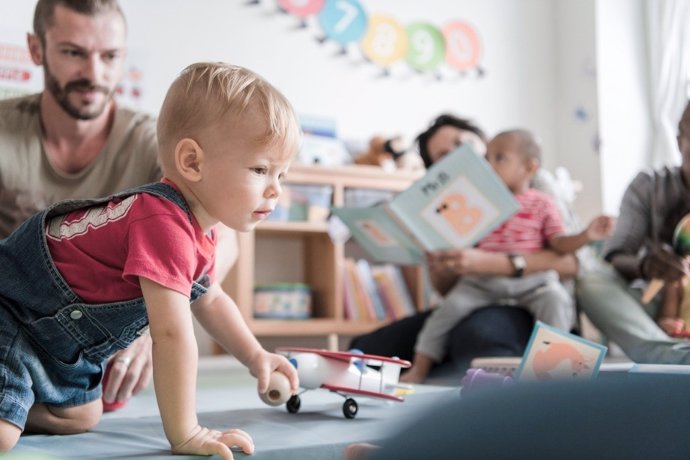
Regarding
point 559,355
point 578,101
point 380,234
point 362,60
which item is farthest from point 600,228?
point 578,101

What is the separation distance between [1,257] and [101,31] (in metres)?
0.61

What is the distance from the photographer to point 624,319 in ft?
5.45

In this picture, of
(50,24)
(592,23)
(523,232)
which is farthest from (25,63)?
(592,23)

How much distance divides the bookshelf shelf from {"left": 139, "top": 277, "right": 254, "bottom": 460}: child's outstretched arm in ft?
5.54

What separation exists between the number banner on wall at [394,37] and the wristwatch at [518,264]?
151 cm

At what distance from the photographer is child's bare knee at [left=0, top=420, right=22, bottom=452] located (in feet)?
2.67

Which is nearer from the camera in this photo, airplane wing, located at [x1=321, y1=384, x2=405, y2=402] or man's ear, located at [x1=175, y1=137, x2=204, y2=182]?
man's ear, located at [x1=175, y1=137, x2=204, y2=182]

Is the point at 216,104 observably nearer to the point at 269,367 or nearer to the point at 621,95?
the point at 269,367

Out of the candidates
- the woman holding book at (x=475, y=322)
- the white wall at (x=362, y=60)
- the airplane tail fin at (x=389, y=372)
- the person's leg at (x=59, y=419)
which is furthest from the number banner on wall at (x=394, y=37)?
the person's leg at (x=59, y=419)

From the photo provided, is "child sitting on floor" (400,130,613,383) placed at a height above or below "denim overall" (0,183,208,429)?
below

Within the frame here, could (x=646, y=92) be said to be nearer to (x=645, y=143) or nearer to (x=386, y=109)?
(x=645, y=143)

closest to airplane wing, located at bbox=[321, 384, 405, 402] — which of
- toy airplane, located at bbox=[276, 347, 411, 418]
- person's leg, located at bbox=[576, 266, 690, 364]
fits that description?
toy airplane, located at bbox=[276, 347, 411, 418]

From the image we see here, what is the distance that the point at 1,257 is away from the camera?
35.9 inches

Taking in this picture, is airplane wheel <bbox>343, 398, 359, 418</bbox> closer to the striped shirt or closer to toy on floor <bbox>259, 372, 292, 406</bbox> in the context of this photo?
toy on floor <bbox>259, 372, 292, 406</bbox>
